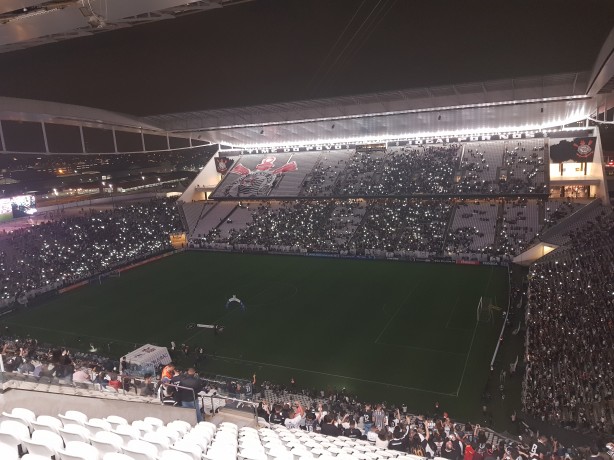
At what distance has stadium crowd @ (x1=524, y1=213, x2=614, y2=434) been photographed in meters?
14.4

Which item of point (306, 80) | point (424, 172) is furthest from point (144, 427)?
point (424, 172)

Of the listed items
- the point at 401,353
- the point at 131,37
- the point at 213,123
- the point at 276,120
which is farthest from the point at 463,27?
the point at 213,123

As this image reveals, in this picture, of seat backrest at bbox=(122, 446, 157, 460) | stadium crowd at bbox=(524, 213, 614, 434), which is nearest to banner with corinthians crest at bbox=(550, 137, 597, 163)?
stadium crowd at bbox=(524, 213, 614, 434)

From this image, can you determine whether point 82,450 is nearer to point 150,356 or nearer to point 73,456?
point 73,456

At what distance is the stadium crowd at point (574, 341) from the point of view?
1441cm

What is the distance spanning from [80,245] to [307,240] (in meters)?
20.7

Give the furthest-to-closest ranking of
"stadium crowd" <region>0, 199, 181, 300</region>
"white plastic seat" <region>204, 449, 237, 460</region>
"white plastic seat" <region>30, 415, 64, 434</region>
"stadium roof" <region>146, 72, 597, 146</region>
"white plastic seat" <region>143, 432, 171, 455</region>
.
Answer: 1. "stadium roof" <region>146, 72, 597, 146</region>
2. "stadium crowd" <region>0, 199, 181, 300</region>
3. "white plastic seat" <region>30, 415, 64, 434</region>
4. "white plastic seat" <region>143, 432, 171, 455</region>
5. "white plastic seat" <region>204, 449, 237, 460</region>

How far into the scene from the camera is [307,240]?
149 feet

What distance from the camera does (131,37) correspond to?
15781mm

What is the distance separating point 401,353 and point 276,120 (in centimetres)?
3178

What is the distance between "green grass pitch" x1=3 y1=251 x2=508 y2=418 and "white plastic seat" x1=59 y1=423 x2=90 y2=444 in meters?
12.7

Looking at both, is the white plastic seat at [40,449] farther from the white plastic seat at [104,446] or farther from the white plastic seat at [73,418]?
the white plastic seat at [73,418]

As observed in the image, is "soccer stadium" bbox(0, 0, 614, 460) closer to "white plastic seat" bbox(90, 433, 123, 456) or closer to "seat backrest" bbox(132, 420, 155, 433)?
"white plastic seat" bbox(90, 433, 123, 456)

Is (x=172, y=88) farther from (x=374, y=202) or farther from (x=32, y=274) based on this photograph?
(x=374, y=202)
